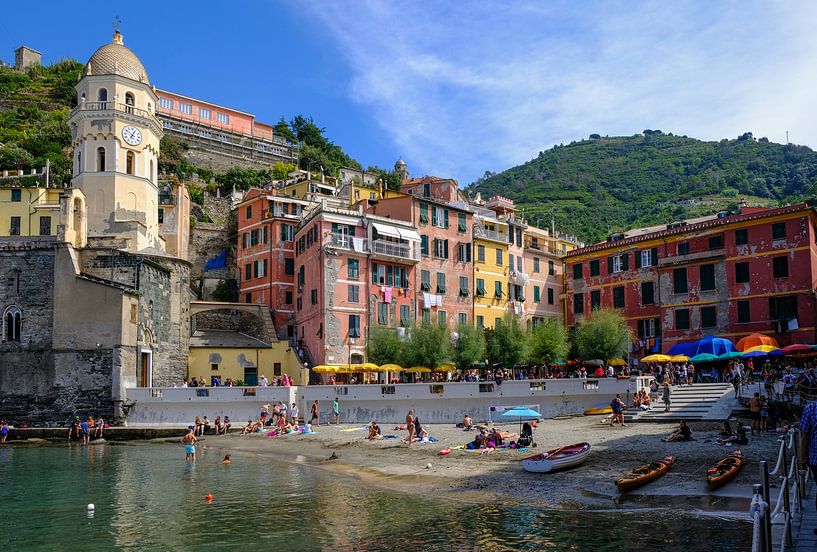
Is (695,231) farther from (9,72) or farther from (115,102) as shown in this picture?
(9,72)

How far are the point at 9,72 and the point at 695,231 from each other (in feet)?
311

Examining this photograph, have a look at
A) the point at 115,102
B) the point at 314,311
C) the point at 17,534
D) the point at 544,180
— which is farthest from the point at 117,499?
the point at 544,180

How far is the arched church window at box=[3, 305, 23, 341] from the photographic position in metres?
48.8

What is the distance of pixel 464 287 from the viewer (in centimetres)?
6019

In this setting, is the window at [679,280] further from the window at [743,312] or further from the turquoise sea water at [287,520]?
the turquoise sea water at [287,520]

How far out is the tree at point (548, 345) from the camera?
5091 centimetres

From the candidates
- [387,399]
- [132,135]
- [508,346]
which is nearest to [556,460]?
[387,399]

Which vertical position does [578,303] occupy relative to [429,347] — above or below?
above

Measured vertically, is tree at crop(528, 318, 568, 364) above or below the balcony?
below

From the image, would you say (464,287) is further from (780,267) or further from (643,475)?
(643,475)

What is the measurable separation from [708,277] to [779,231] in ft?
18.6

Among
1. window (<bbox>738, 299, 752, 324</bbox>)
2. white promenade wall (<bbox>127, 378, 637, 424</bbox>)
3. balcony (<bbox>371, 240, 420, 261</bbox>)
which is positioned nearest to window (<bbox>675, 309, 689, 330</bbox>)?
window (<bbox>738, 299, 752, 324</bbox>)

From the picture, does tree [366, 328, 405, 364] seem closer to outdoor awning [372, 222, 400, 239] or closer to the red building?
outdoor awning [372, 222, 400, 239]

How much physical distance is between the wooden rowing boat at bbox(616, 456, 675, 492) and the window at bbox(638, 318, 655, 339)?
32.6 meters
